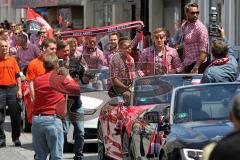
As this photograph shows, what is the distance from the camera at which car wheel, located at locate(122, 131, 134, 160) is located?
11431 millimetres

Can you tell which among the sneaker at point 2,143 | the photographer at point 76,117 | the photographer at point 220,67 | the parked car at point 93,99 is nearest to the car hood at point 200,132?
the photographer at point 220,67

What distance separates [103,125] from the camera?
13062 mm

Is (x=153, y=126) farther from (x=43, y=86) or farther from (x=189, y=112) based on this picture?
(x=43, y=86)

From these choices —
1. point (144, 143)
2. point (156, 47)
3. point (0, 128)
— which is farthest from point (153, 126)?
point (0, 128)

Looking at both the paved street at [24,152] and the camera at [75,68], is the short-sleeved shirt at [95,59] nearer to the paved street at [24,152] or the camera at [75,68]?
the paved street at [24,152]

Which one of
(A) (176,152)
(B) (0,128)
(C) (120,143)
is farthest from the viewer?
(B) (0,128)

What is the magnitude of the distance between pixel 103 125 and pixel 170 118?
347 centimetres

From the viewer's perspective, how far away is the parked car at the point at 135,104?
1170 cm

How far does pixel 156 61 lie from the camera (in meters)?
14.1

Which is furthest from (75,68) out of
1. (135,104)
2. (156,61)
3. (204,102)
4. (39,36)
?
(39,36)

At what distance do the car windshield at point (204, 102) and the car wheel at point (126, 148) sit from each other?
1742 mm

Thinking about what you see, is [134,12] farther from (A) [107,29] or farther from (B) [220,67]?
(B) [220,67]

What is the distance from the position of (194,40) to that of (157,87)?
275cm

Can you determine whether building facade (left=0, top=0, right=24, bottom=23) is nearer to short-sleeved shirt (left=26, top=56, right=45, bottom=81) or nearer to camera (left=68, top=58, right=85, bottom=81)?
camera (left=68, top=58, right=85, bottom=81)
